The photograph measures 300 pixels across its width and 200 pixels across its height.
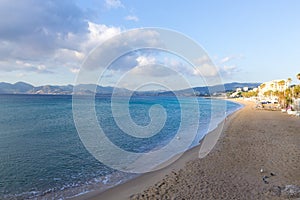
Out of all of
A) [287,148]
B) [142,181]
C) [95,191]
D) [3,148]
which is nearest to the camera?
[95,191]

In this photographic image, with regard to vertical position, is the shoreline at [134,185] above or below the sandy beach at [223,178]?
below

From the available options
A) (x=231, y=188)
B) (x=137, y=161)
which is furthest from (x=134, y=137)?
(x=231, y=188)

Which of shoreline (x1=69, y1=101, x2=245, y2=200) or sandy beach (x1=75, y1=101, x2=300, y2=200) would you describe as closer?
sandy beach (x1=75, y1=101, x2=300, y2=200)

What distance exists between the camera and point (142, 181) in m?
11.0

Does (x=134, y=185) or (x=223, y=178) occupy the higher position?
(x=223, y=178)

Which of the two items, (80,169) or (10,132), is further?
(10,132)

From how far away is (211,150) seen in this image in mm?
15930

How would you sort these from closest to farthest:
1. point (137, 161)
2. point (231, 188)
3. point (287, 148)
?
point (231, 188) → point (137, 161) → point (287, 148)

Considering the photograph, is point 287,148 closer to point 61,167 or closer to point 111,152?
point 111,152

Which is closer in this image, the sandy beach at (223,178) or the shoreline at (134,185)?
the sandy beach at (223,178)

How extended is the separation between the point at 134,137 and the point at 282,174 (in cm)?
1459

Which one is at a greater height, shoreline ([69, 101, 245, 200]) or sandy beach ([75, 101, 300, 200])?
sandy beach ([75, 101, 300, 200])

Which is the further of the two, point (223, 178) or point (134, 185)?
point (134, 185)

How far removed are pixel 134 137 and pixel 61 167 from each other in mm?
10780
